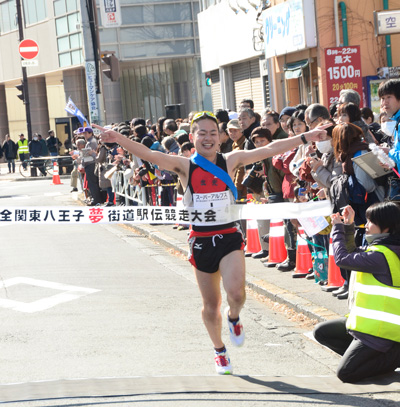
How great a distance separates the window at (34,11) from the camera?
52000mm

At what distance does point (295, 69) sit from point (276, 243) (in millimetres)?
12195

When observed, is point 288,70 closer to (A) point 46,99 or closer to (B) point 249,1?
(B) point 249,1

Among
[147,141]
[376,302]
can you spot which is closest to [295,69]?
[147,141]

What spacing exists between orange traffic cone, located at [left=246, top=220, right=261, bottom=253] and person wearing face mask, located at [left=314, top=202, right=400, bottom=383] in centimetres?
593

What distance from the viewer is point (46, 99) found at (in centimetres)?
5669

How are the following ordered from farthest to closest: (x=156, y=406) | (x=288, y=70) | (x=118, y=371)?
(x=288, y=70)
(x=118, y=371)
(x=156, y=406)

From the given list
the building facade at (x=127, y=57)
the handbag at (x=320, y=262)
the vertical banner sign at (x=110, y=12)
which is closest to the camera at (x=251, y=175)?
the handbag at (x=320, y=262)

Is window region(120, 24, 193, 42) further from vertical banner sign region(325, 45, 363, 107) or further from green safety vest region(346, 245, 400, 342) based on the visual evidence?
green safety vest region(346, 245, 400, 342)

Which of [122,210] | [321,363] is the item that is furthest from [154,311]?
[321,363]

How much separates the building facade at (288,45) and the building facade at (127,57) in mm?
10254

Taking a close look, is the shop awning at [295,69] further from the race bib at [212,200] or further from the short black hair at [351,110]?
the race bib at [212,200]

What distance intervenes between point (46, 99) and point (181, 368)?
51.0 m

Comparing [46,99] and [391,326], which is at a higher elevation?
[46,99]

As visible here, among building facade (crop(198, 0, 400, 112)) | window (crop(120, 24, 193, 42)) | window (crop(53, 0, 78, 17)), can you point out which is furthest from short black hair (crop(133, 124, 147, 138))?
window (crop(53, 0, 78, 17))
